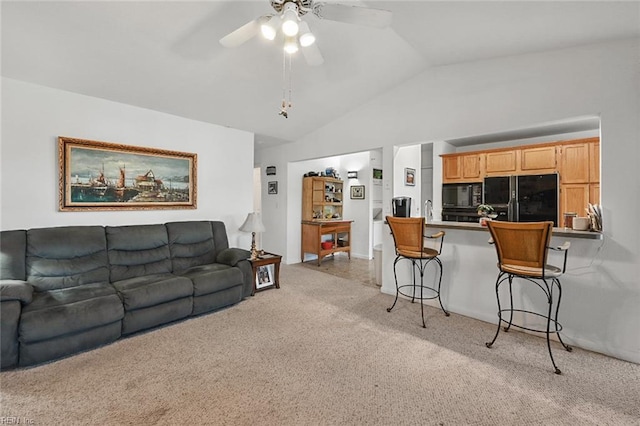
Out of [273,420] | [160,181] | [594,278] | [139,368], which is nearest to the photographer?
[273,420]

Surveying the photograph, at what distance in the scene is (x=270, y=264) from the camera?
3920 millimetres

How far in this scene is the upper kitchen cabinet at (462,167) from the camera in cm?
507

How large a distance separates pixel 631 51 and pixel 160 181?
4966 millimetres

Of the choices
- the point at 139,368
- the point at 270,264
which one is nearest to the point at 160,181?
the point at 270,264

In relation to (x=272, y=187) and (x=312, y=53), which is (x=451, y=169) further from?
(x=312, y=53)

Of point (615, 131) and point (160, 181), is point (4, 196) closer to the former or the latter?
point (160, 181)

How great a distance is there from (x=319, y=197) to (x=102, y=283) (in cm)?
396

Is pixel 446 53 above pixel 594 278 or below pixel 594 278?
above

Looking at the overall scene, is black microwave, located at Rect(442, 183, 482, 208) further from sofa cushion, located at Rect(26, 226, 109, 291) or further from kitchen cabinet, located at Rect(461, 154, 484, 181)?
sofa cushion, located at Rect(26, 226, 109, 291)

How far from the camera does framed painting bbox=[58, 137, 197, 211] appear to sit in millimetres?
3082

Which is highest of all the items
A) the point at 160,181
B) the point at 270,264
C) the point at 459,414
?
the point at 160,181

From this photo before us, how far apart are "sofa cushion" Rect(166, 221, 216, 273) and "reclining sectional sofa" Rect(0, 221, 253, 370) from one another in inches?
0.5

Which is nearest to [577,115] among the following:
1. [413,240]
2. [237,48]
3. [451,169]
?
[413,240]

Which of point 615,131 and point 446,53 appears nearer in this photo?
point 615,131
